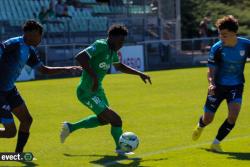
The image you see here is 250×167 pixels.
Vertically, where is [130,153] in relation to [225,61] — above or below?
below

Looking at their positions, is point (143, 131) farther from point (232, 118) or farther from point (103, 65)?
point (103, 65)

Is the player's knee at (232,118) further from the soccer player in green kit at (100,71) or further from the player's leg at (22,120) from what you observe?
the player's leg at (22,120)

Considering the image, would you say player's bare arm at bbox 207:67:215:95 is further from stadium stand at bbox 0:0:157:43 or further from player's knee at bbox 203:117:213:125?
stadium stand at bbox 0:0:157:43

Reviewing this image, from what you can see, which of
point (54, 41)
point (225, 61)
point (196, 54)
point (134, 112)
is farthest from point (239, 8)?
point (225, 61)

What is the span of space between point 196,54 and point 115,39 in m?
24.2

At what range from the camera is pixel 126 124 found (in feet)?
40.0

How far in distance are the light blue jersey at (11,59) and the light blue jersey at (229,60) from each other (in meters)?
2.74

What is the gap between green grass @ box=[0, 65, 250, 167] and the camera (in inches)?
340

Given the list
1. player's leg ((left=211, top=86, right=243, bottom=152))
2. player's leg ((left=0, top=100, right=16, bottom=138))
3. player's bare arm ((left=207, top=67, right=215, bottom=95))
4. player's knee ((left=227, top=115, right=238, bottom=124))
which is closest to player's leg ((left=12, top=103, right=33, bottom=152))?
player's leg ((left=0, top=100, right=16, bottom=138))

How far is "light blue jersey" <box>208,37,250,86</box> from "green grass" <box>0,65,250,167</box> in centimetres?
106

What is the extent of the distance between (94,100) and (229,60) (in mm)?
2043

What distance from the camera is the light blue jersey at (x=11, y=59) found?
8.17 meters

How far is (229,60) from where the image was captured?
921cm

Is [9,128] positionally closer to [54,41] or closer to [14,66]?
[14,66]
